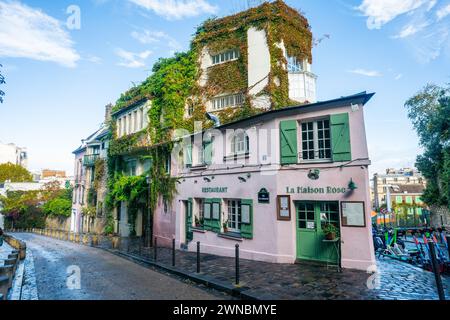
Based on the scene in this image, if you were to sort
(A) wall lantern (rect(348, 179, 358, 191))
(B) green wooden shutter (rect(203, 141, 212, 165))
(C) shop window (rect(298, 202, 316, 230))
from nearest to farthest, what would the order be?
(A) wall lantern (rect(348, 179, 358, 191)) → (C) shop window (rect(298, 202, 316, 230)) → (B) green wooden shutter (rect(203, 141, 212, 165))

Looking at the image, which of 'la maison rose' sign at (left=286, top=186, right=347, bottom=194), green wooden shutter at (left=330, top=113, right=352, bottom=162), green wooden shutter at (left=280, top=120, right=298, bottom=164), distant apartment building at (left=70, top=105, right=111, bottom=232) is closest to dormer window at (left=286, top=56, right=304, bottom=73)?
green wooden shutter at (left=280, top=120, right=298, bottom=164)

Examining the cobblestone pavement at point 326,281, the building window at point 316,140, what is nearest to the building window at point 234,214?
the cobblestone pavement at point 326,281

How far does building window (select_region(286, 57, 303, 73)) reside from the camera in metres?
16.1

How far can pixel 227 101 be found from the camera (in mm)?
16750

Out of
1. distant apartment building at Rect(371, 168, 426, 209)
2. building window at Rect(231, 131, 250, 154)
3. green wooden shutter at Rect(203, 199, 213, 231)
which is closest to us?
building window at Rect(231, 131, 250, 154)

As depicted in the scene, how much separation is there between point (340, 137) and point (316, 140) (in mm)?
868

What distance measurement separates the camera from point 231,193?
1168 cm

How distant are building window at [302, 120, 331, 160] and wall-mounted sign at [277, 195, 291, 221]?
165 centimetres

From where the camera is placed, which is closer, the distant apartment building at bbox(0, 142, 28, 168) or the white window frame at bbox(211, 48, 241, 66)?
the white window frame at bbox(211, 48, 241, 66)

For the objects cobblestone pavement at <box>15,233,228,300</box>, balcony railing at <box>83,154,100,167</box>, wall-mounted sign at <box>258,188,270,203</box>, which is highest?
balcony railing at <box>83,154,100,167</box>

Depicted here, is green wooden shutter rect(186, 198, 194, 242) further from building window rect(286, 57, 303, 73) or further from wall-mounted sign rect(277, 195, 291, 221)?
building window rect(286, 57, 303, 73)
